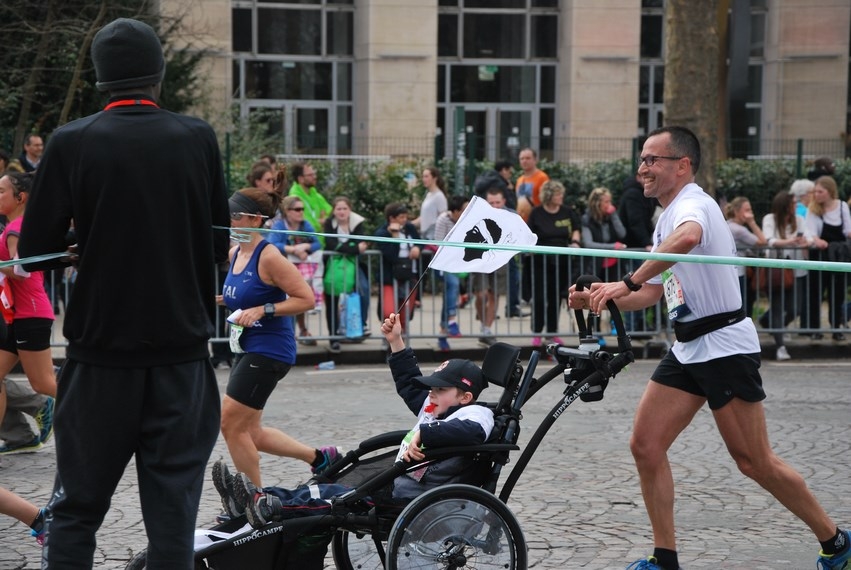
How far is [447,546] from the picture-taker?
4859 mm

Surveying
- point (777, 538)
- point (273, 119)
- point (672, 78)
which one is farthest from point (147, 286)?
point (273, 119)

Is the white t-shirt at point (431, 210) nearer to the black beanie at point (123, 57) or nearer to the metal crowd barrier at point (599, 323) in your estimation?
the metal crowd barrier at point (599, 323)

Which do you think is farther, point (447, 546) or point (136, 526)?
point (136, 526)

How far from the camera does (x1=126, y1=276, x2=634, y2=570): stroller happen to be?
189 inches

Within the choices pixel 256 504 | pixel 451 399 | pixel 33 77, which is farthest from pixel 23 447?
pixel 33 77

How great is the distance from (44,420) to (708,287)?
4.66 metres

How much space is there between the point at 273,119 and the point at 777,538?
890 inches

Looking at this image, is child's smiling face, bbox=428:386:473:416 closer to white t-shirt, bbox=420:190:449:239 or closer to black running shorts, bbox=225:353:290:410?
black running shorts, bbox=225:353:290:410

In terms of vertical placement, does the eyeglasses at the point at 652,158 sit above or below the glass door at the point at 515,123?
below

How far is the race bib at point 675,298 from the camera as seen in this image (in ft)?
17.5

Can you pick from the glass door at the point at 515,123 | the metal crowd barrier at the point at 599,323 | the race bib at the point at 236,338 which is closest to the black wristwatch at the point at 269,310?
the race bib at the point at 236,338

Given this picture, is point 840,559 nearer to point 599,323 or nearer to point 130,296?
point 130,296

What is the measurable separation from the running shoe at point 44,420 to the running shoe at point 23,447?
4cm

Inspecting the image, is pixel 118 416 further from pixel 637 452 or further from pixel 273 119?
pixel 273 119
